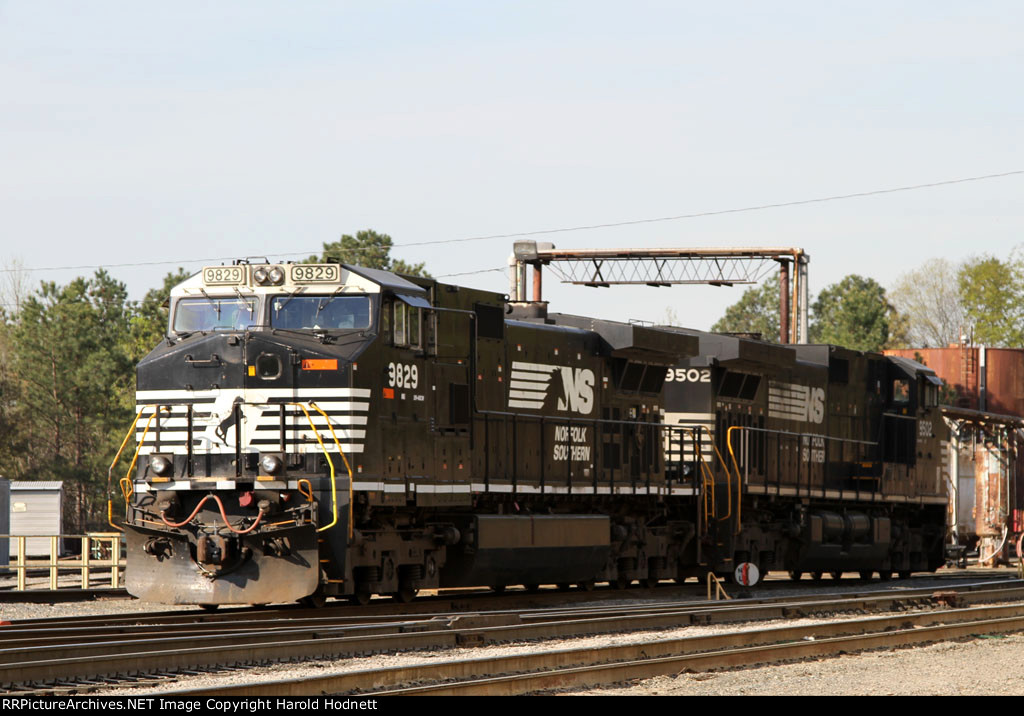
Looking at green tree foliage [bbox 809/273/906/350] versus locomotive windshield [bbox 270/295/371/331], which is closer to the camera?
locomotive windshield [bbox 270/295/371/331]

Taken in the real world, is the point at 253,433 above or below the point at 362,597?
above

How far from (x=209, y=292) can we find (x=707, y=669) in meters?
7.23

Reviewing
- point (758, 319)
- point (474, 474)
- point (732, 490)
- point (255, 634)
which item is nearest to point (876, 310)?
point (758, 319)

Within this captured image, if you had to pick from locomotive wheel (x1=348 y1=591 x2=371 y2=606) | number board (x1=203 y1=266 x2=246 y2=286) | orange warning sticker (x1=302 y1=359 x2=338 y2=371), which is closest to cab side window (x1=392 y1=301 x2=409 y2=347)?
orange warning sticker (x1=302 y1=359 x2=338 y2=371)

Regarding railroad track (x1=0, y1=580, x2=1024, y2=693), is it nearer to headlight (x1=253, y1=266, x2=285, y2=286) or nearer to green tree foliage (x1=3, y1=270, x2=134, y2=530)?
headlight (x1=253, y1=266, x2=285, y2=286)

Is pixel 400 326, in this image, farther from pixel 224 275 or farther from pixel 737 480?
pixel 737 480

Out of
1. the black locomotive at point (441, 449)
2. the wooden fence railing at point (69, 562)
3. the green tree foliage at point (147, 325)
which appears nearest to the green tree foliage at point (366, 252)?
the green tree foliage at point (147, 325)

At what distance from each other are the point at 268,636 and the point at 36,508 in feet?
81.5

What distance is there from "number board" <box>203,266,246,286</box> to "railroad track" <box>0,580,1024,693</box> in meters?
3.62

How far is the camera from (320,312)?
15047 mm

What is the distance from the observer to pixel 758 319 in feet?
367

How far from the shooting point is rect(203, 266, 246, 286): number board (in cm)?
1519

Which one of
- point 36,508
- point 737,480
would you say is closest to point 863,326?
point 36,508

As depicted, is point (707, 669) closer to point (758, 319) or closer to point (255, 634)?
point (255, 634)
